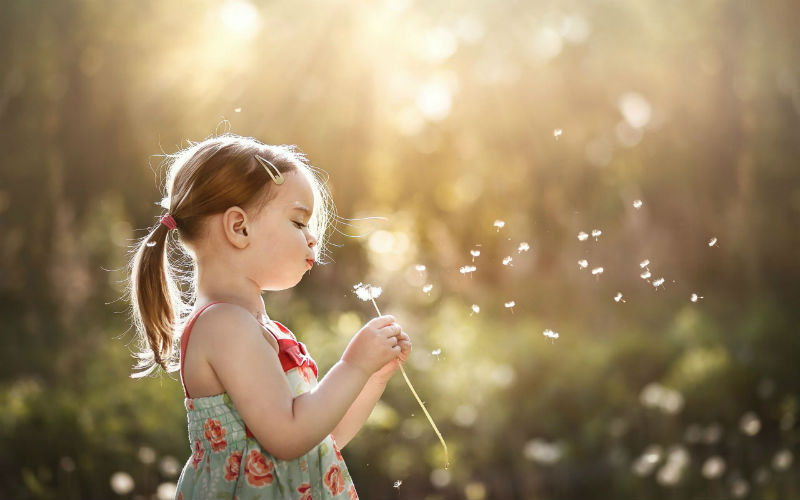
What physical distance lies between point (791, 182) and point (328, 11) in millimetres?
3474

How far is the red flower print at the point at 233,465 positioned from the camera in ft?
4.73

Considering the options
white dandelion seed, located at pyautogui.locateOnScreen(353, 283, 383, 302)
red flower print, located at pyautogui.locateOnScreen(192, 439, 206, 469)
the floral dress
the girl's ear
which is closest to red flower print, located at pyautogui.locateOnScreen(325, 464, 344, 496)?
the floral dress

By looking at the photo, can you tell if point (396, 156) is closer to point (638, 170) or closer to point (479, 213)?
point (479, 213)

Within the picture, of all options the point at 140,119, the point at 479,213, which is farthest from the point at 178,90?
the point at 479,213

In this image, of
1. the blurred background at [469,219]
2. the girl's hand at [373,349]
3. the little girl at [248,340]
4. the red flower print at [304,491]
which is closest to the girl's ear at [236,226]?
the little girl at [248,340]

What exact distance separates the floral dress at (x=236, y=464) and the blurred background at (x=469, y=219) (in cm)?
263

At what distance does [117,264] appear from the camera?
563 centimetres


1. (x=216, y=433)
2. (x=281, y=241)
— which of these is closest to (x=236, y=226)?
(x=281, y=241)

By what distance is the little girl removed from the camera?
1382 millimetres

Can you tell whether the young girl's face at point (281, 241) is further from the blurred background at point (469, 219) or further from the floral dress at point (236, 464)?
the blurred background at point (469, 219)

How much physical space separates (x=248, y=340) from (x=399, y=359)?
0.97 feet

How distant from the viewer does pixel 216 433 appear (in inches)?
57.2

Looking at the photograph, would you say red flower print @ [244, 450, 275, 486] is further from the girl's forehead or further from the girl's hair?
the girl's forehead

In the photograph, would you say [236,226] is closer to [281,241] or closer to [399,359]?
[281,241]
